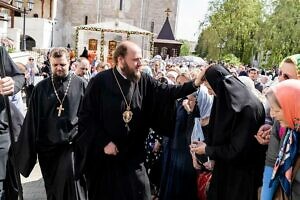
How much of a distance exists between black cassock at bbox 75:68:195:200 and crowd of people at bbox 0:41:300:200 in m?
0.01

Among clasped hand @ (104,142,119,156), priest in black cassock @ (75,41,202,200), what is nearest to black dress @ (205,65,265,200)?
priest in black cassock @ (75,41,202,200)

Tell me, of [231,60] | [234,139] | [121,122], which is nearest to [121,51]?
[121,122]

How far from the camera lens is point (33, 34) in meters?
43.6

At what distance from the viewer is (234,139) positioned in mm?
3578

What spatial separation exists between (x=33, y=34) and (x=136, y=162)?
41.2m

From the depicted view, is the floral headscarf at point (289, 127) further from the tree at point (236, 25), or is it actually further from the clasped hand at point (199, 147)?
the tree at point (236, 25)

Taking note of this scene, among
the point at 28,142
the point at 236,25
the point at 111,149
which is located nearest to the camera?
the point at 111,149

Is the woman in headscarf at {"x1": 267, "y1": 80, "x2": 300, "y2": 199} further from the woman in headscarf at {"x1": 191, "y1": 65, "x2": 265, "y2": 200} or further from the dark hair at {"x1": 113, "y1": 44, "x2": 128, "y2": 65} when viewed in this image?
the dark hair at {"x1": 113, "y1": 44, "x2": 128, "y2": 65}

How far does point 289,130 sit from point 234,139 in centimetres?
72

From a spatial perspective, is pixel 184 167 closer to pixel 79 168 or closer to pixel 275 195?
pixel 79 168

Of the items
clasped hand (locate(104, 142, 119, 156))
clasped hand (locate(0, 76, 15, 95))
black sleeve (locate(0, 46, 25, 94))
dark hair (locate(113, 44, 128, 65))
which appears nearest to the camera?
clasped hand (locate(0, 76, 15, 95))

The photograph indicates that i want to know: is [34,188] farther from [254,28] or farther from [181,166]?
[254,28]

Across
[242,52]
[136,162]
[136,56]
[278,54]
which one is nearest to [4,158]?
[136,162]

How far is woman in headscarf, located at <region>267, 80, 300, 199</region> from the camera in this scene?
9.21 feet
